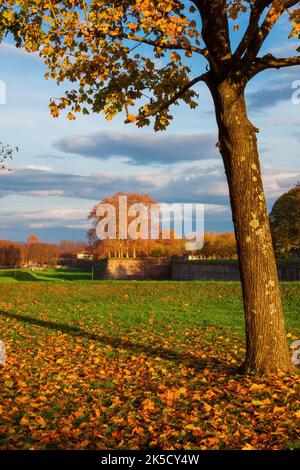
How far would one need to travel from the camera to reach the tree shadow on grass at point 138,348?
393 inches

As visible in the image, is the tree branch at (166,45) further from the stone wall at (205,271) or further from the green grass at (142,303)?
the stone wall at (205,271)

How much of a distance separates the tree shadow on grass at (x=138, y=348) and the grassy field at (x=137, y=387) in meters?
0.02

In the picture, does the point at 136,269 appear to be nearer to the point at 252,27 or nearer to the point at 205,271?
the point at 205,271

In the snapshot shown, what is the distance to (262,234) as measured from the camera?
841cm

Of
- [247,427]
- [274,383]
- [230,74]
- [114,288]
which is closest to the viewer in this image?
[247,427]

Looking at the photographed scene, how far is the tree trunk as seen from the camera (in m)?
8.41

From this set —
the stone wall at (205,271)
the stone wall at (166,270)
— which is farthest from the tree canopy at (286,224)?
the stone wall at (205,271)

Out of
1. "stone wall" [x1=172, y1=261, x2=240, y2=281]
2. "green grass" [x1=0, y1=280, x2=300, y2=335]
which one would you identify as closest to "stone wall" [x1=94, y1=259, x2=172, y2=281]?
"stone wall" [x1=172, y1=261, x2=240, y2=281]

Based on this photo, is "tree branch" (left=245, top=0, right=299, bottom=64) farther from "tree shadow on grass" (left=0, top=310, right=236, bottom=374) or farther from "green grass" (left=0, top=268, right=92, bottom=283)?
"green grass" (left=0, top=268, right=92, bottom=283)

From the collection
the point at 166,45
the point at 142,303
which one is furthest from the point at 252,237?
the point at 142,303

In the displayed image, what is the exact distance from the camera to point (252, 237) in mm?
8391

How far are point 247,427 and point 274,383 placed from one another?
185cm

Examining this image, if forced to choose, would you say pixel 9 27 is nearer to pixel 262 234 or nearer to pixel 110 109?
pixel 110 109

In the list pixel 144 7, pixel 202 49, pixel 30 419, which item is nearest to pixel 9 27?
pixel 144 7
